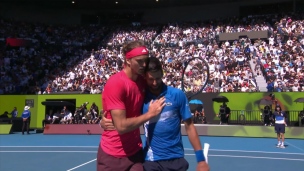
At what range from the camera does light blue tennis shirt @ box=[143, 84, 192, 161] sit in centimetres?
363

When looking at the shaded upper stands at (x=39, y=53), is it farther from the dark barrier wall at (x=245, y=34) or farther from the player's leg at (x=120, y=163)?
the player's leg at (x=120, y=163)

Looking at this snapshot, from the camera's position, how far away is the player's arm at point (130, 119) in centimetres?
332

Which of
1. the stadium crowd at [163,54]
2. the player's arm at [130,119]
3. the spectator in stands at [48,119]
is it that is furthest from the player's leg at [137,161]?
the spectator in stands at [48,119]

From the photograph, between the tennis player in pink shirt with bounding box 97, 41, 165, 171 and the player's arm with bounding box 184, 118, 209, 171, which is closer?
the tennis player in pink shirt with bounding box 97, 41, 165, 171

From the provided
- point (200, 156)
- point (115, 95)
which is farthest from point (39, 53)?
point (200, 156)

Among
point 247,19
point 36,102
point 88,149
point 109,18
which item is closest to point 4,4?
point 109,18

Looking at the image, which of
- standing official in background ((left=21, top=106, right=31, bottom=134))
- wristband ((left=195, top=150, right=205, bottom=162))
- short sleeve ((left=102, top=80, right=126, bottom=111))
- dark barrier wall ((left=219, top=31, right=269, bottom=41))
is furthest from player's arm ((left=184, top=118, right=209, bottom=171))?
dark barrier wall ((left=219, top=31, right=269, bottom=41))

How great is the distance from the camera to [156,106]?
3389 mm

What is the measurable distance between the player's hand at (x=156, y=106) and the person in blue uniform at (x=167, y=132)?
0.15 meters

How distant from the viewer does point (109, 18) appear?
42000 mm

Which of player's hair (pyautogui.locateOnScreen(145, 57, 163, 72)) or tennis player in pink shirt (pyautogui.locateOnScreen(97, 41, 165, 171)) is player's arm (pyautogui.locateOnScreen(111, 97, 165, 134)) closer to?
tennis player in pink shirt (pyautogui.locateOnScreen(97, 41, 165, 171))

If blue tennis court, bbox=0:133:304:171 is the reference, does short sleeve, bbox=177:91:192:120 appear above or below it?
above

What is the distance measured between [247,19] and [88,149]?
2453cm

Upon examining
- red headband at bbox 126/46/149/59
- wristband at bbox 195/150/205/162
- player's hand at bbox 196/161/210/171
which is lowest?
player's hand at bbox 196/161/210/171
